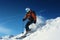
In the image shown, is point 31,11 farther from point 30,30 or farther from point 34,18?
point 30,30

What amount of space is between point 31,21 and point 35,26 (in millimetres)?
1021

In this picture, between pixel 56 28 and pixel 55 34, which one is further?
pixel 56 28

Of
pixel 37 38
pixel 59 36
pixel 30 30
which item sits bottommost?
pixel 59 36

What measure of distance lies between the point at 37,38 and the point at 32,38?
0.67 metres

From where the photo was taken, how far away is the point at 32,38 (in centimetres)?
1582

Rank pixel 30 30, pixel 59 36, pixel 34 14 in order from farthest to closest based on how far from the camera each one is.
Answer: pixel 30 30, pixel 34 14, pixel 59 36

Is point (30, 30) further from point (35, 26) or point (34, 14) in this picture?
point (34, 14)

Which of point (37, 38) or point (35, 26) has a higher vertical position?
point (35, 26)

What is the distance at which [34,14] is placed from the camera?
2039cm

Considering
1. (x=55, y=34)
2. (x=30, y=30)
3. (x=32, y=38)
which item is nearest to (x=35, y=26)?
(x=30, y=30)

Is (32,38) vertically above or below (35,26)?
below

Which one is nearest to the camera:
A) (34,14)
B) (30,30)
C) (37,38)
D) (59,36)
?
(59,36)

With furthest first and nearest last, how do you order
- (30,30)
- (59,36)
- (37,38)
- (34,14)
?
(30,30)
(34,14)
(37,38)
(59,36)

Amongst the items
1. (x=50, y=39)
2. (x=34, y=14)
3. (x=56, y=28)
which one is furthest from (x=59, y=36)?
(x=34, y=14)
